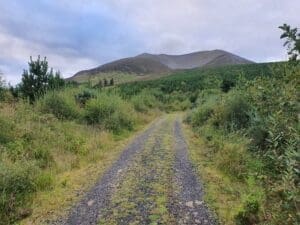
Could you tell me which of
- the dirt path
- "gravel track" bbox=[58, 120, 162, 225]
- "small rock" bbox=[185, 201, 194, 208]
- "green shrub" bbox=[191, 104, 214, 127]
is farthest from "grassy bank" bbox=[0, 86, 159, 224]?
"green shrub" bbox=[191, 104, 214, 127]

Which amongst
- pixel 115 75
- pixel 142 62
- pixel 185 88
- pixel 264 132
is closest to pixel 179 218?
pixel 264 132

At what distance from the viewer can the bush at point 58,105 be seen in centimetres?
1542

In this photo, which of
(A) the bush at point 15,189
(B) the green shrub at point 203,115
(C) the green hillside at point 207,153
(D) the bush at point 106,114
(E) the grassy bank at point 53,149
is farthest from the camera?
(B) the green shrub at point 203,115

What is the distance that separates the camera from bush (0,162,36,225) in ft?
20.5

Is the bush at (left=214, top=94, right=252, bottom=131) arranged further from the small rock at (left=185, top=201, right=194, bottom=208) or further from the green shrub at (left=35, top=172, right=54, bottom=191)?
the green shrub at (left=35, top=172, right=54, bottom=191)

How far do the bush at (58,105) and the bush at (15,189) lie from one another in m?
7.75

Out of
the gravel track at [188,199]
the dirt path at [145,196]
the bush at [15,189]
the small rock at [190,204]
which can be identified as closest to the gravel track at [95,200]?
the dirt path at [145,196]

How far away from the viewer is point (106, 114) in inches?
707

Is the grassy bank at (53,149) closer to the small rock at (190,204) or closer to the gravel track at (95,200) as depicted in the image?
the gravel track at (95,200)

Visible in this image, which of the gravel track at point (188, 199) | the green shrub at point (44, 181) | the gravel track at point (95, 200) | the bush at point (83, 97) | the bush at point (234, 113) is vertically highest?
the bush at point (83, 97)

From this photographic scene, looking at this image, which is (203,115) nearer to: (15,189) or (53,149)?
(53,149)

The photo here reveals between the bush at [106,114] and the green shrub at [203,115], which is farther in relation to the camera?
the green shrub at [203,115]

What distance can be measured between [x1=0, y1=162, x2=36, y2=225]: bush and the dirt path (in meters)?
1.00

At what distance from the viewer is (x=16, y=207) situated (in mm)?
6508
